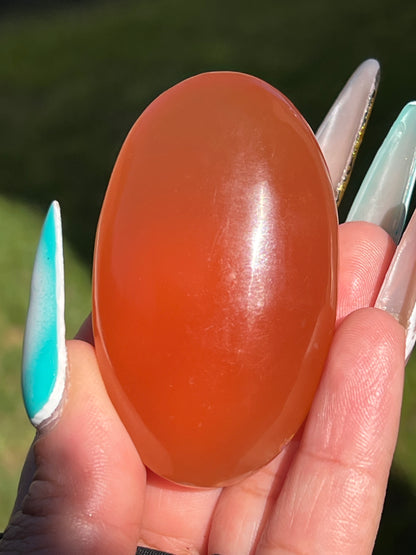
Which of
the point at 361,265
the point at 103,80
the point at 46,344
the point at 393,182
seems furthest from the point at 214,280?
the point at 103,80

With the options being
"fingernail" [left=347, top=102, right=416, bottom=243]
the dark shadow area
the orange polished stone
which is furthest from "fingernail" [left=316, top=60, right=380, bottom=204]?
the dark shadow area

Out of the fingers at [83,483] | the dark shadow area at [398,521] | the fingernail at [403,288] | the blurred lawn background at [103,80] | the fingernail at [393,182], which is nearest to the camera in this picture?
the fingers at [83,483]

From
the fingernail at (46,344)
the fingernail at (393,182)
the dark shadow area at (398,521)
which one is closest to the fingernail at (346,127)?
the fingernail at (393,182)

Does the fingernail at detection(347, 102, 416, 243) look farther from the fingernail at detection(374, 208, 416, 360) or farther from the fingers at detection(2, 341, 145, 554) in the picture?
the fingers at detection(2, 341, 145, 554)

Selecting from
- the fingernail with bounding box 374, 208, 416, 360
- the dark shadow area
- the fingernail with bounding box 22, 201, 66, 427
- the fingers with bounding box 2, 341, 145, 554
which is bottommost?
the dark shadow area

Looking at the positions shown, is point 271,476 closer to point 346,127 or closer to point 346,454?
point 346,454

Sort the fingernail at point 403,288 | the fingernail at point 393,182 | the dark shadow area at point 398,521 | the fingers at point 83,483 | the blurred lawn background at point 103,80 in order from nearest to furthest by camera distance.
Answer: the fingers at point 83,483
the fingernail at point 403,288
the fingernail at point 393,182
the dark shadow area at point 398,521
the blurred lawn background at point 103,80

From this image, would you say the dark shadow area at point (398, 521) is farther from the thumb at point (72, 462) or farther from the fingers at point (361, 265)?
the thumb at point (72, 462)

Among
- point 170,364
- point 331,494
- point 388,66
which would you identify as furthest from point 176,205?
point 388,66
